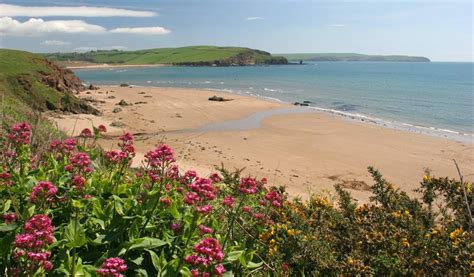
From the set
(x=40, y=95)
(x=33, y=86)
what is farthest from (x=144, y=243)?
(x=33, y=86)

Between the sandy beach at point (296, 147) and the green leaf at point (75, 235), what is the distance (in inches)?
318

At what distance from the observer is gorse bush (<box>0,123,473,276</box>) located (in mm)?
2422

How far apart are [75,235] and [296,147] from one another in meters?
18.7

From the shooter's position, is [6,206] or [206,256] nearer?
[206,256]

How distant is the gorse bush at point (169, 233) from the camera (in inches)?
95.3

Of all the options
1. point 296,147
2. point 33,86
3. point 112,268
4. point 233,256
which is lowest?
point 296,147

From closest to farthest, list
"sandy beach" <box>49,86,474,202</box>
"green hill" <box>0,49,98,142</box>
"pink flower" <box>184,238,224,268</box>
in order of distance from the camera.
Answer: "pink flower" <box>184,238,224,268</box>
"sandy beach" <box>49,86,474,202</box>
"green hill" <box>0,49,98,142</box>

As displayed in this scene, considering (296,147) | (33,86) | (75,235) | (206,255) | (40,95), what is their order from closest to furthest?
1. (206,255)
2. (75,235)
3. (296,147)
4. (40,95)
5. (33,86)

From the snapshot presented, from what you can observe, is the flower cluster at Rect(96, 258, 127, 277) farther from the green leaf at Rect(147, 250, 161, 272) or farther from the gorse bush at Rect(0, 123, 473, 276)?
the green leaf at Rect(147, 250, 161, 272)

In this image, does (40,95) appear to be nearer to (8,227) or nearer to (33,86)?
(33,86)

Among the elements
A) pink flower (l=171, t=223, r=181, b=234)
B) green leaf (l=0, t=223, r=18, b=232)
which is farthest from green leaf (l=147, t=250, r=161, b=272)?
green leaf (l=0, t=223, r=18, b=232)

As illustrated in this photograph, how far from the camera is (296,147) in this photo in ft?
68.2

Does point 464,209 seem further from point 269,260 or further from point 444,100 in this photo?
point 444,100

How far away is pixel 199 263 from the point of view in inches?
88.7
